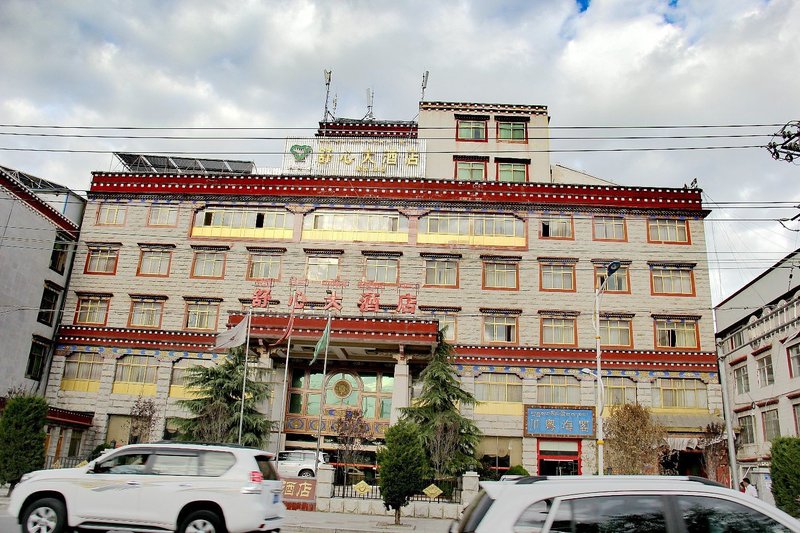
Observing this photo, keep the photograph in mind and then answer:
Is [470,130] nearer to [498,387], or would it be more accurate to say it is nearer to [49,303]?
[498,387]

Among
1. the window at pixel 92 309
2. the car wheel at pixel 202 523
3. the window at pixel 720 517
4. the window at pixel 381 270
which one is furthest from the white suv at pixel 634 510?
the window at pixel 92 309

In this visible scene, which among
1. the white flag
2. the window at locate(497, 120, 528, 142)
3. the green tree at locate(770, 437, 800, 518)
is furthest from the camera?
the window at locate(497, 120, 528, 142)

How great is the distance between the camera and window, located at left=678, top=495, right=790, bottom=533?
6059 mm

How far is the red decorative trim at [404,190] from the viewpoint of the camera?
4088 centimetres

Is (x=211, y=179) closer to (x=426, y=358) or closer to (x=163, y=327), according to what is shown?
(x=163, y=327)

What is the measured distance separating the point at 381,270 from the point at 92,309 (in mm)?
17960

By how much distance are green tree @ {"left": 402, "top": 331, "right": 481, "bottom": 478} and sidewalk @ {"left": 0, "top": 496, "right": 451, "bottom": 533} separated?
719cm

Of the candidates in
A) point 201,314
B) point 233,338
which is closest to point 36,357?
point 201,314

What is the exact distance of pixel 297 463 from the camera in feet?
101

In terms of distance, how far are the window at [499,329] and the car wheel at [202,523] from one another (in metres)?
29.0

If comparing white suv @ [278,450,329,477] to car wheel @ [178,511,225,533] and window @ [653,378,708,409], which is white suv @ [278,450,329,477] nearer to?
window @ [653,378,708,409]

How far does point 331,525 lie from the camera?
1817cm

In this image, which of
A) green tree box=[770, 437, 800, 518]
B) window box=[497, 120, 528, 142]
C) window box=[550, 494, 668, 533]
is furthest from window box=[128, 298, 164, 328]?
window box=[550, 494, 668, 533]

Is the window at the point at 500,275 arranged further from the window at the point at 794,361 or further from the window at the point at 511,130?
the window at the point at 794,361
